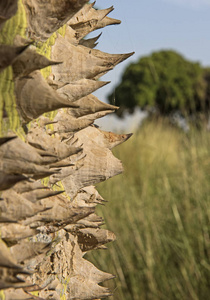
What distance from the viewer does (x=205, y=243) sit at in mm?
2445

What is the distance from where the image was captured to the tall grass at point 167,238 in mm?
2387

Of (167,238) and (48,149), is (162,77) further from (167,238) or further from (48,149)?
(48,149)

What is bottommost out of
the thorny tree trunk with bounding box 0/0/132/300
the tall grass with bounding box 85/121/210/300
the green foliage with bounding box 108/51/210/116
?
the green foliage with bounding box 108/51/210/116

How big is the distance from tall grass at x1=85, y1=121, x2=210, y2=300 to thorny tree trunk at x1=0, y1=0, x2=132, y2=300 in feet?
5.67

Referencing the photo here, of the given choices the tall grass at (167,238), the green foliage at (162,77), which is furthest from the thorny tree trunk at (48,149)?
the green foliage at (162,77)

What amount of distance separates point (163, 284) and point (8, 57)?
2276mm

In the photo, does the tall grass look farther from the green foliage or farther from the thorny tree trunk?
the green foliage

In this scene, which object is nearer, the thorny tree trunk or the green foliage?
the thorny tree trunk

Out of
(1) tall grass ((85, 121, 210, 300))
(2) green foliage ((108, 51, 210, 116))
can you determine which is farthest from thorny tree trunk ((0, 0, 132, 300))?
(2) green foliage ((108, 51, 210, 116))

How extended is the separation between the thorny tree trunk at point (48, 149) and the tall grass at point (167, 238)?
1727 millimetres

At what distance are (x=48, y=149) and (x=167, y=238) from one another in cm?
224

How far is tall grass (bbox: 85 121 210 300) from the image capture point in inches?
94.0

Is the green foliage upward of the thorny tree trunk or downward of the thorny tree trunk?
downward

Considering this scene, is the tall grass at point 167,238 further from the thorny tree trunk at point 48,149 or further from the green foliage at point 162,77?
the green foliage at point 162,77
